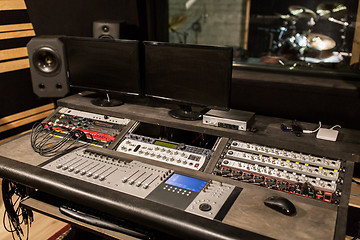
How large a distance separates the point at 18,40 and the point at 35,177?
1.88 m

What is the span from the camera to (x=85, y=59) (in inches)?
82.4

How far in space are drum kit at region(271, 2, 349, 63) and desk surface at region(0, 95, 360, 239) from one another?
1.09 meters

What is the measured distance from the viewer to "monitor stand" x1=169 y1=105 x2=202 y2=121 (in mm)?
1863

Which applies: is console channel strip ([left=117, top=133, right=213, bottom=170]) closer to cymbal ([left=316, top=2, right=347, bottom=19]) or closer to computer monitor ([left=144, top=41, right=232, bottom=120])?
computer monitor ([left=144, top=41, right=232, bottom=120])

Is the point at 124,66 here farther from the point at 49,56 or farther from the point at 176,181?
the point at 176,181

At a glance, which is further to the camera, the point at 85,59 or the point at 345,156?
the point at 85,59

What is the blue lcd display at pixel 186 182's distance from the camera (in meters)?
1.46

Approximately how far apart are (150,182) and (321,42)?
6.27 ft

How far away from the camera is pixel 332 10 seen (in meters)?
2.54

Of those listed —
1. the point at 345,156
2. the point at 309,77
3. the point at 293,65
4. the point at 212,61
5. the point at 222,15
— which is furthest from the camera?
the point at 222,15

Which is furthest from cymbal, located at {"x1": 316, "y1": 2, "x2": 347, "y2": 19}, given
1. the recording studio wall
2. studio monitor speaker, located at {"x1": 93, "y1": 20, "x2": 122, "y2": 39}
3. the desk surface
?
the recording studio wall

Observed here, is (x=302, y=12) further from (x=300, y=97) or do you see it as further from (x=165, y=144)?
(x=165, y=144)

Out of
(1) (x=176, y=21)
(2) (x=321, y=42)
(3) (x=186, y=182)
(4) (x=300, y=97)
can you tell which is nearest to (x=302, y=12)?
(2) (x=321, y=42)

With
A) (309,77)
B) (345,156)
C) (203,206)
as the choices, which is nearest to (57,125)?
(203,206)
